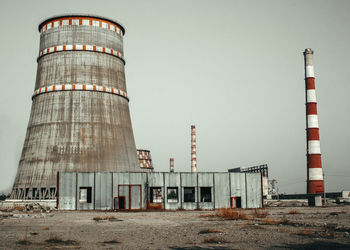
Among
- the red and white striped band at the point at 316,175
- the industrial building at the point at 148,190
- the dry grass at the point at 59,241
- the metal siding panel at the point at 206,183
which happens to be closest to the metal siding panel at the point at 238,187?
the industrial building at the point at 148,190

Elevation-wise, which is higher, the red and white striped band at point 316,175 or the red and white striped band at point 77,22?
the red and white striped band at point 77,22

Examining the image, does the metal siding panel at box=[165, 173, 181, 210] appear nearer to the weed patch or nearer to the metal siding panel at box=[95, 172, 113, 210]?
the metal siding panel at box=[95, 172, 113, 210]

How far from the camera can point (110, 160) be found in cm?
3177

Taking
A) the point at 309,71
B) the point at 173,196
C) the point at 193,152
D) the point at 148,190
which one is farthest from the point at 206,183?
the point at 193,152

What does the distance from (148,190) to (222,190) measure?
5867mm

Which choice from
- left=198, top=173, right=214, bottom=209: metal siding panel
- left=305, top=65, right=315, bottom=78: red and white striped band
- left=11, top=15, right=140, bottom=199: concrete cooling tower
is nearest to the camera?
left=198, top=173, right=214, bottom=209: metal siding panel

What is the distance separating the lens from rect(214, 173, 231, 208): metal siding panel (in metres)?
29.7

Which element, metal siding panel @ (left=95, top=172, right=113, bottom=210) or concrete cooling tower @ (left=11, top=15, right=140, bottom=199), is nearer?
metal siding panel @ (left=95, top=172, right=113, bottom=210)

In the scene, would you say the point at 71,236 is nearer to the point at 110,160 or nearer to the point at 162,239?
the point at 162,239

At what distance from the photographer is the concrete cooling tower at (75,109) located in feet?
101

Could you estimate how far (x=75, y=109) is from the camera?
32.0 metres

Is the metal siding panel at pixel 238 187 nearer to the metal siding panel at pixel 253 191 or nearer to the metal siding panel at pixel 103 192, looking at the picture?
the metal siding panel at pixel 253 191

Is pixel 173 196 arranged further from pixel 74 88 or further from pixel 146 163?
pixel 146 163

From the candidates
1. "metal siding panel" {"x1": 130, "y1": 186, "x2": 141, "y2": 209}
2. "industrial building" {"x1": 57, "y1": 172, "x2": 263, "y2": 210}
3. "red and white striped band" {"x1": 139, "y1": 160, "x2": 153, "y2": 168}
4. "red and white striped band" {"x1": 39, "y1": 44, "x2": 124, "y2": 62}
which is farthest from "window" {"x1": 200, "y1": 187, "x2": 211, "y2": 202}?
"red and white striped band" {"x1": 139, "y1": 160, "x2": 153, "y2": 168}
